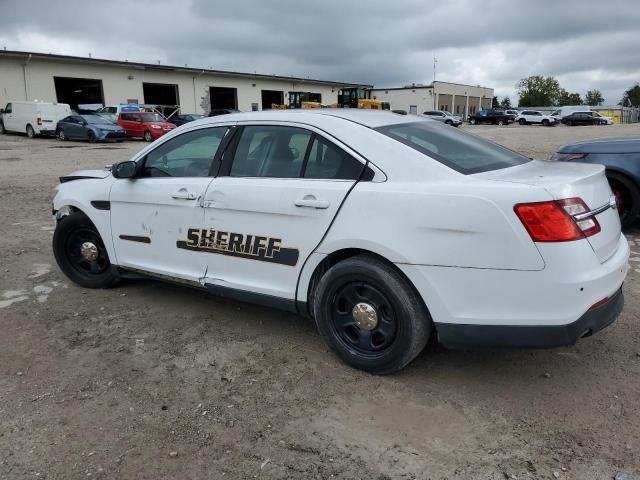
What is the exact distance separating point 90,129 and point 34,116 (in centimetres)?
484

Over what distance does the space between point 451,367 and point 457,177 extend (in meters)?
1.29

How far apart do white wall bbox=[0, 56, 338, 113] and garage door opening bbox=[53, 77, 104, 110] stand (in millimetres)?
1653

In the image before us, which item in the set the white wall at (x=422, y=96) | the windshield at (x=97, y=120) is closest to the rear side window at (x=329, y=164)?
the windshield at (x=97, y=120)

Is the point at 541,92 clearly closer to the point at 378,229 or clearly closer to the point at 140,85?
the point at 140,85

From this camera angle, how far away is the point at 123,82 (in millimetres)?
40656

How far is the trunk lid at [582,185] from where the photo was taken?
9.30 ft

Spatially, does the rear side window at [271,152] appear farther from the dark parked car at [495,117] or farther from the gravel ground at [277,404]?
the dark parked car at [495,117]

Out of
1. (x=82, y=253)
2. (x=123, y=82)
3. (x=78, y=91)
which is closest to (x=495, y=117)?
(x=123, y=82)

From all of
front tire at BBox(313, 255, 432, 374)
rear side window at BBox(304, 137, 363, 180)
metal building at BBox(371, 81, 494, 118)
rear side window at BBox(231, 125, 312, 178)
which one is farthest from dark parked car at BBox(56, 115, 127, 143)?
metal building at BBox(371, 81, 494, 118)

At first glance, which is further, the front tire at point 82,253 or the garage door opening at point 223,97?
the garage door opening at point 223,97

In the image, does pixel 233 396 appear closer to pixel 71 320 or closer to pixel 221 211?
pixel 221 211

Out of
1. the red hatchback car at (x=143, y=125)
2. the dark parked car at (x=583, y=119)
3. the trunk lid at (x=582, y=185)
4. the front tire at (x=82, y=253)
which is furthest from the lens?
the dark parked car at (x=583, y=119)

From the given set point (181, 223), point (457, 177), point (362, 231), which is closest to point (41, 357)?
point (181, 223)

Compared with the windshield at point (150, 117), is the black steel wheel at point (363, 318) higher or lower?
lower
